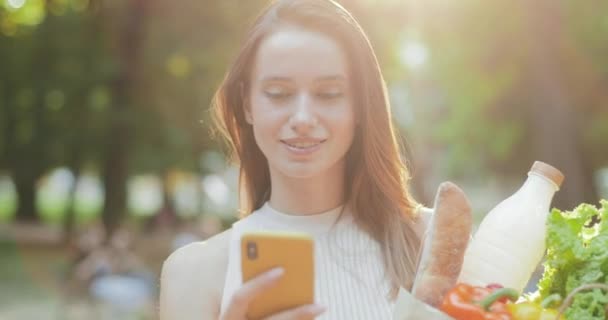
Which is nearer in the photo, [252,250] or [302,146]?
[252,250]

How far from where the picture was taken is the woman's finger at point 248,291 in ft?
7.21

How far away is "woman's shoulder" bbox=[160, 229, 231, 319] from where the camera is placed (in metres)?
2.86

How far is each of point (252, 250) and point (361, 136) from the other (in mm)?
809

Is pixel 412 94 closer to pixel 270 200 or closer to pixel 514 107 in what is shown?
pixel 514 107

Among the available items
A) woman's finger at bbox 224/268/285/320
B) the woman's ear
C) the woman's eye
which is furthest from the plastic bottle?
the woman's ear

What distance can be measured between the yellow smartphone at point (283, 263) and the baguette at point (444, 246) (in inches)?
11.0

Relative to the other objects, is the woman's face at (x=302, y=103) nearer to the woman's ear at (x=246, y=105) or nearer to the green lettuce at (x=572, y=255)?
the woman's ear at (x=246, y=105)

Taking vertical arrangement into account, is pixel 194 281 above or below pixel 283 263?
below

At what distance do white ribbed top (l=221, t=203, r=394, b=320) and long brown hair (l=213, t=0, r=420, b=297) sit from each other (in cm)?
4

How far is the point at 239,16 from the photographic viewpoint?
24250 millimetres

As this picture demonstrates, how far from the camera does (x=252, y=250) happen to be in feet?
7.13

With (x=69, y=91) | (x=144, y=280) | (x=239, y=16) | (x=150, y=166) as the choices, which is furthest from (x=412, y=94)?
(x=144, y=280)

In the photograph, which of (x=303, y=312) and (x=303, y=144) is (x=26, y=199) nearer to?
(x=303, y=144)

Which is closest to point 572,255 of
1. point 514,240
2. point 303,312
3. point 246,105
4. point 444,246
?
point 514,240
